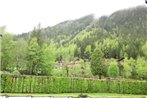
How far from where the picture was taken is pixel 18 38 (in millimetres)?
17344

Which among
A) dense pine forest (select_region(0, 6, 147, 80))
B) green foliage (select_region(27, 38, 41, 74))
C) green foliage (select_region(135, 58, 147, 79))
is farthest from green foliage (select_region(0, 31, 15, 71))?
green foliage (select_region(135, 58, 147, 79))

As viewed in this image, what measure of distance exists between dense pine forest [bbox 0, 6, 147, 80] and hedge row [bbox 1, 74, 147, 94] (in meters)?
1.09

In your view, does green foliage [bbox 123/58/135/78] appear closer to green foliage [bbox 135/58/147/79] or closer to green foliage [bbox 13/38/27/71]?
green foliage [bbox 135/58/147/79]

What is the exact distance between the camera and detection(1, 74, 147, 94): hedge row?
1248cm

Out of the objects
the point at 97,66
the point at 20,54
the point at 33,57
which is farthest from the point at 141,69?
the point at 20,54

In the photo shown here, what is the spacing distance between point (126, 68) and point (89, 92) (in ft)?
13.3

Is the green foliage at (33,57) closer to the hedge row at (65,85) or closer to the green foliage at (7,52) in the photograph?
the green foliage at (7,52)

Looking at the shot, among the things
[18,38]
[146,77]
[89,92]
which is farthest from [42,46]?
[146,77]

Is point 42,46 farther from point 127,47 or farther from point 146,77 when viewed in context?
point 127,47

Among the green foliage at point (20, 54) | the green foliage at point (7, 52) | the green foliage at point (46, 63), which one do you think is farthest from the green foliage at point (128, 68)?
the green foliage at point (7, 52)

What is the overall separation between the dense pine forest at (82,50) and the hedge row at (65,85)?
1092 millimetres

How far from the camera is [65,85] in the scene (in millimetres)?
13711

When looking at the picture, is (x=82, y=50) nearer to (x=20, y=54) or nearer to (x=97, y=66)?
(x=97, y=66)

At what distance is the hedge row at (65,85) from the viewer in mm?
A: 12484
